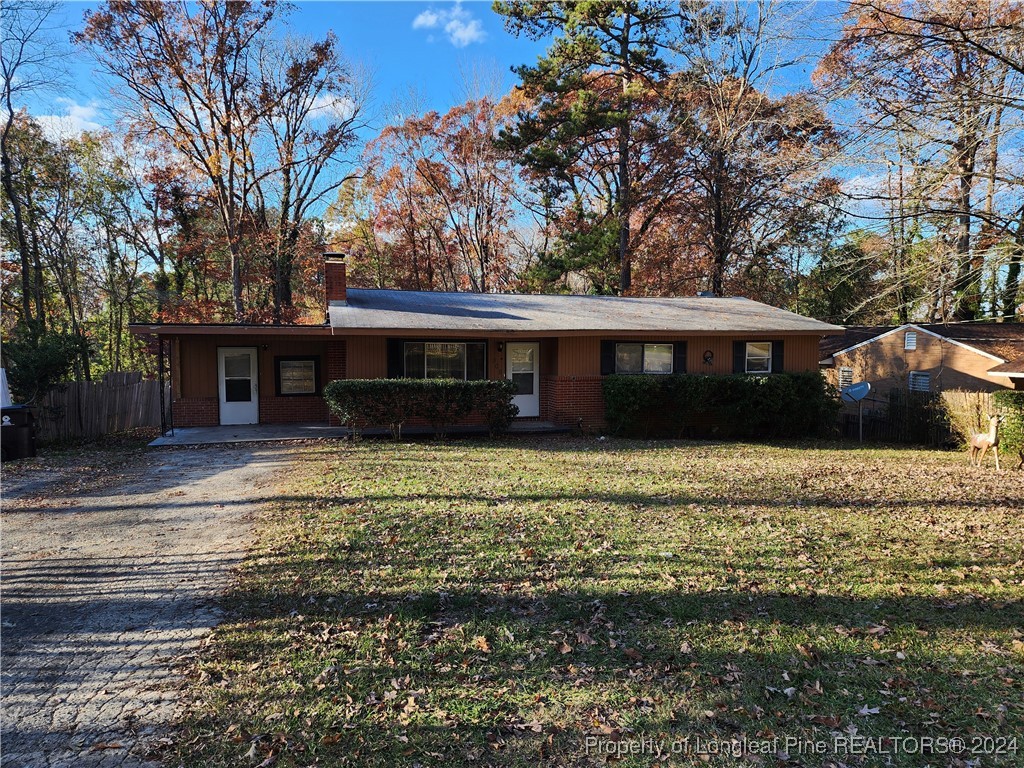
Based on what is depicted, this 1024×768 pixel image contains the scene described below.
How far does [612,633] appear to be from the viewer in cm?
350

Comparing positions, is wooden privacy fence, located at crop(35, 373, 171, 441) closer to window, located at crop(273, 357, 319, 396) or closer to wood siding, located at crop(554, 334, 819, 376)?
window, located at crop(273, 357, 319, 396)

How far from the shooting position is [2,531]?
5664mm

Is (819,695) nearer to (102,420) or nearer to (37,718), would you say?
(37,718)

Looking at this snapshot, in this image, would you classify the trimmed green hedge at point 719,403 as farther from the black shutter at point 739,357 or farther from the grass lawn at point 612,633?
the grass lawn at point 612,633

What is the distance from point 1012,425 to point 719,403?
209 inches

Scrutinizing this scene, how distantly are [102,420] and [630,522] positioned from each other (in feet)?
43.8

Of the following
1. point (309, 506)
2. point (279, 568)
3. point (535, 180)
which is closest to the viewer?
point (279, 568)

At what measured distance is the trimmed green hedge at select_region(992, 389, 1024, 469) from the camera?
10.1 m

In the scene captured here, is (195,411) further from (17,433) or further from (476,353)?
(476,353)

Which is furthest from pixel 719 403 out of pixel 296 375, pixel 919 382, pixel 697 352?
pixel 919 382

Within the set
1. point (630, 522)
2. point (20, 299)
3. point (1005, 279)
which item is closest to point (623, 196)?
point (1005, 279)

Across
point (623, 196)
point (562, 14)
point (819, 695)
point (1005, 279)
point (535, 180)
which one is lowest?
point (819, 695)

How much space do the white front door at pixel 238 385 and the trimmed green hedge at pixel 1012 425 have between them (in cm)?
1617

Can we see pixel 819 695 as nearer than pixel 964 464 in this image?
Yes
